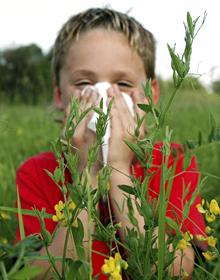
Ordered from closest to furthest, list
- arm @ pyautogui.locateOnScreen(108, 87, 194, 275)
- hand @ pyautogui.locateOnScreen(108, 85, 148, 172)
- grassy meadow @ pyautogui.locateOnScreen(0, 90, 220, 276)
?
arm @ pyautogui.locateOnScreen(108, 87, 194, 275) < hand @ pyautogui.locateOnScreen(108, 85, 148, 172) < grassy meadow @ pyautogui.locateOnScreen(0, 90, 220, 276)

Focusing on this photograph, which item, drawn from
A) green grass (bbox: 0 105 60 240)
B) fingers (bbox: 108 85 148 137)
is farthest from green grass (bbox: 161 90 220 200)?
green grass (bbox: 0 105 60 240)

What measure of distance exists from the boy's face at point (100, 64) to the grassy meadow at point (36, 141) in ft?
0.75

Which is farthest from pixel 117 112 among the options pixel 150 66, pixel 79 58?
pixel 150 66

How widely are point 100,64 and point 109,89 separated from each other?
0.17m

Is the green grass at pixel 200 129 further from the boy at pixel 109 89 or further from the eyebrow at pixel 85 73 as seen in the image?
the eyebrow at pixel 85 73

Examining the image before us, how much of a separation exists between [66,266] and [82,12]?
178 cm

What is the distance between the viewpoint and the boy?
1.47 m

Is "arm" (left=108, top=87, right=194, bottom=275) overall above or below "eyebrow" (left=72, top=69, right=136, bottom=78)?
below

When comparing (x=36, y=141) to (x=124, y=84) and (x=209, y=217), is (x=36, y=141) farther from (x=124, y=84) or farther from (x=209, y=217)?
(x=209, y=217)

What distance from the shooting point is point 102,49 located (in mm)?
1871

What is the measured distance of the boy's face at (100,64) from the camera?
71.8 inches

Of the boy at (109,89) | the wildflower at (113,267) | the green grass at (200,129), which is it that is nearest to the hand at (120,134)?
the boy at (109,89)

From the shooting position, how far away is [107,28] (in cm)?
205

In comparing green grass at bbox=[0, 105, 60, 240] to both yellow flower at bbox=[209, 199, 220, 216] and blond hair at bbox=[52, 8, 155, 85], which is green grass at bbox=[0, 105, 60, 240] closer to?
blond hair at bbox=[52, 8, 155, 85]
